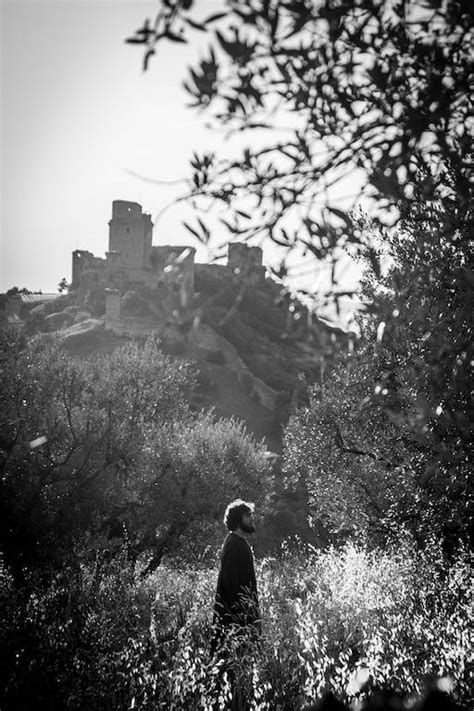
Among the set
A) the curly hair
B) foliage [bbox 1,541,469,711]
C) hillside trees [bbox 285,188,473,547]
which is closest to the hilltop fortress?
hillside trees [bbox 285,188,473,547]

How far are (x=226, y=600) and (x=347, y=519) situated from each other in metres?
5.83

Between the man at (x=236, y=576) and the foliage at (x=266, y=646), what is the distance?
1.20 ft

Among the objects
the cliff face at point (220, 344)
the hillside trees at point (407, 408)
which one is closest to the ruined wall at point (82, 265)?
the cliff face at point (220, 344)

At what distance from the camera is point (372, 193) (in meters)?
3.35

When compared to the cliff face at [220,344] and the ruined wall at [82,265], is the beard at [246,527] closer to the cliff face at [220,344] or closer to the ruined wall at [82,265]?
the cliff face at [220,344]

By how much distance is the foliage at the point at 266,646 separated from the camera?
445cm

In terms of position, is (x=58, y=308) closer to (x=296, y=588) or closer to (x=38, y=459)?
(x=38, y=459)

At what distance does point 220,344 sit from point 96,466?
1898 inches

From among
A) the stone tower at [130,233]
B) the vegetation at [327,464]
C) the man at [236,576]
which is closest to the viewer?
the vegetation at [327,464]

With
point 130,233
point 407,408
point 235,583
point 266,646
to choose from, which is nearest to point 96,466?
point 407,408

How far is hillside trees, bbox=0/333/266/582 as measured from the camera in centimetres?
1659

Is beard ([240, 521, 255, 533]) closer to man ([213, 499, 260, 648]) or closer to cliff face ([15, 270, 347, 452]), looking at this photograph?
man ([213, 499, 260, 648])

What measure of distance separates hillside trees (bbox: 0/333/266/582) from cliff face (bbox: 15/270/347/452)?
81.2 ft

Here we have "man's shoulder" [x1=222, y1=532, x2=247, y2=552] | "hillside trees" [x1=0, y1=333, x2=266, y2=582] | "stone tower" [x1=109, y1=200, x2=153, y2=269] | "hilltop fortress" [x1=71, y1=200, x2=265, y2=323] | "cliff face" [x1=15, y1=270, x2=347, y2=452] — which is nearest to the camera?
"man's shoulder" [x1=222, y1=532, x2=247, y2=552]
